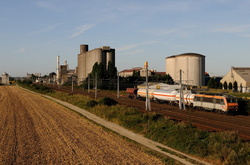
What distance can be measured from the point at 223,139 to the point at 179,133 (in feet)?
13.0

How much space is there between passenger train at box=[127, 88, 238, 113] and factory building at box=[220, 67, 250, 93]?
58.8m

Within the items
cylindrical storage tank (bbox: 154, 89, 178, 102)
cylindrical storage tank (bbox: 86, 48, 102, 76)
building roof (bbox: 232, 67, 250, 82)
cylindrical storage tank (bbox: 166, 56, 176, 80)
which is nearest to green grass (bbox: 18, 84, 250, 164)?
cylindrical storage tank (bbox: 154, 89, 178, 102)

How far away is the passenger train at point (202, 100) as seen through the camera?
39312mm

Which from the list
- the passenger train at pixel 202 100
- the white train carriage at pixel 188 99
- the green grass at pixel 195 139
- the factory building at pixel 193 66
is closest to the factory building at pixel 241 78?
the factory building at pixel 193 66

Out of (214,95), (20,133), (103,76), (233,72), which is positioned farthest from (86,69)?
(20,133)

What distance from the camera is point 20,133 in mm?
25859

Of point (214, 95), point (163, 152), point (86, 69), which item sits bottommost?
point (163, 152)

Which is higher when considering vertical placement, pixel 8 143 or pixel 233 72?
pixel 233 72

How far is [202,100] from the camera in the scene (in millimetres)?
44000

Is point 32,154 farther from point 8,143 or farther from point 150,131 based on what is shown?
point 150,131

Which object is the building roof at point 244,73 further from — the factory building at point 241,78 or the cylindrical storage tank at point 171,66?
the cylindrical storage tank at point 171,66

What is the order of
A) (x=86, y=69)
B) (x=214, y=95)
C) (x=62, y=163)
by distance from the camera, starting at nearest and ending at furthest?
(x=62, y=163) → (x=214, y=95) → (x=86, y=69)

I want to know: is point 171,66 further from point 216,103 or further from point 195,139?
point 195,139

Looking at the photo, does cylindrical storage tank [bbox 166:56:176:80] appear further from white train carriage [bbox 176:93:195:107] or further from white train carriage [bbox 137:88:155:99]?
white train carriage [bbox 176:93:195:107]
